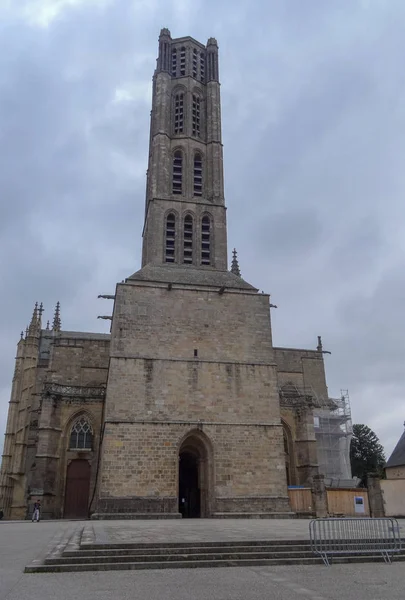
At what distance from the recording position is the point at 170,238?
2797cm

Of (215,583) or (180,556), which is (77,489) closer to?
(180,556)

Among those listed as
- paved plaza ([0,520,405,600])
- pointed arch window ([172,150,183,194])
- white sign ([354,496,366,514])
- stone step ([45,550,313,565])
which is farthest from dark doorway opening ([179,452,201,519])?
paved plaza ([0,520,405,600])

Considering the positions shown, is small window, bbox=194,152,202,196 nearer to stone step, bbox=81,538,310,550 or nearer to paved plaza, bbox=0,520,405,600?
stone step, bbox=81,538,310,550

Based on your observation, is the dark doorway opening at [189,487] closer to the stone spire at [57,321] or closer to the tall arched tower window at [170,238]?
the tall arched tower window at [170,238]

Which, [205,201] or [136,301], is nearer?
[136,301]

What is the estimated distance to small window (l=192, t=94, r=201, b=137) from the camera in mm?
31562

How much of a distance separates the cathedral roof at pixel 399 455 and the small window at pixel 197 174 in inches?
814

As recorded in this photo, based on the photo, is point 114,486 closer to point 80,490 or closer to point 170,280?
point 80,490

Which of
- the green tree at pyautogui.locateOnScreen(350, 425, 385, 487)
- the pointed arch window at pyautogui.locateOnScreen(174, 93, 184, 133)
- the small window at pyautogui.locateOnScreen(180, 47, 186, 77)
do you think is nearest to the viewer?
the pointed arch window at pyautogui.locateOnScreen(174, 93, 184, 133)

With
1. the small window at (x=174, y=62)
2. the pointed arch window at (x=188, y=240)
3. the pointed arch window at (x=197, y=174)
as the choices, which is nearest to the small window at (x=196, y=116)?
the pointed arch window at (x=197, y=174)

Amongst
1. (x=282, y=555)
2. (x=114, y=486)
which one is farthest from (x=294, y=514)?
(x=282, y=555)

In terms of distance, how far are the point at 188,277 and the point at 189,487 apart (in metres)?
10.4

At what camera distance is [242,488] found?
20578mm

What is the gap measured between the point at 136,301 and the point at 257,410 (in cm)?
744
